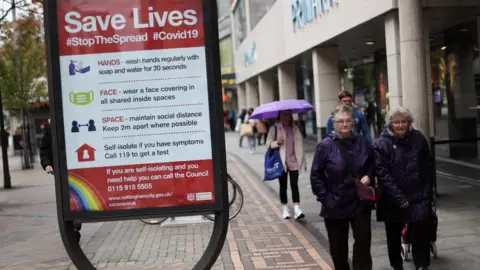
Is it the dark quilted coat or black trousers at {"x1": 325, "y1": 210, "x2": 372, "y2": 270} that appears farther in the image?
the dark quilted coat

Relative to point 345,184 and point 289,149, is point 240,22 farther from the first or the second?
point 345,184

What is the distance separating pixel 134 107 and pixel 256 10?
26.4m

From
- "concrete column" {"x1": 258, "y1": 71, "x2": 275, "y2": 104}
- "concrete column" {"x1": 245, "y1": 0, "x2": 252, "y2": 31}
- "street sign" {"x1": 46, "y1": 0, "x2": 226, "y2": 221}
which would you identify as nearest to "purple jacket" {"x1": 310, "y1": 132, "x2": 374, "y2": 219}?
"street sign" {"x1": 46, "y1": 0, "x2": 226, "y2": 221}

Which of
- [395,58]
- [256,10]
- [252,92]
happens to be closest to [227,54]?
[252,92]

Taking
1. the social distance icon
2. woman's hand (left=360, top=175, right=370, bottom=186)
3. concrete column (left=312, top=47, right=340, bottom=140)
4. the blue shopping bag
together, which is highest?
concrete column (left=312, top=47, right=340, bottom=140)

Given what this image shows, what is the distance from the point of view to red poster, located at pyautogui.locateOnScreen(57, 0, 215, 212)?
16.5 feet

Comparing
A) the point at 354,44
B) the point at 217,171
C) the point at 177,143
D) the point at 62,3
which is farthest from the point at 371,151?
the point at 354,44

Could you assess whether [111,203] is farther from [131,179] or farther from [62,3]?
[62,3]

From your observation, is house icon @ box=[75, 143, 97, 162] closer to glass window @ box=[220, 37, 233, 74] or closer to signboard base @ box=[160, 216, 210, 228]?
signboard base @ box=[160, 216, 210, 228]

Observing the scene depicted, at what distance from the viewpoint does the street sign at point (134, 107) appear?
16.4 ft

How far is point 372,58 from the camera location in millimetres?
21391

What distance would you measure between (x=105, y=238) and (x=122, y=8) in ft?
14.1

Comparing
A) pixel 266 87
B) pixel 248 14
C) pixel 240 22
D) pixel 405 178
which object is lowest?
pixel 405 178

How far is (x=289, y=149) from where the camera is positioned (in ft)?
29.0
